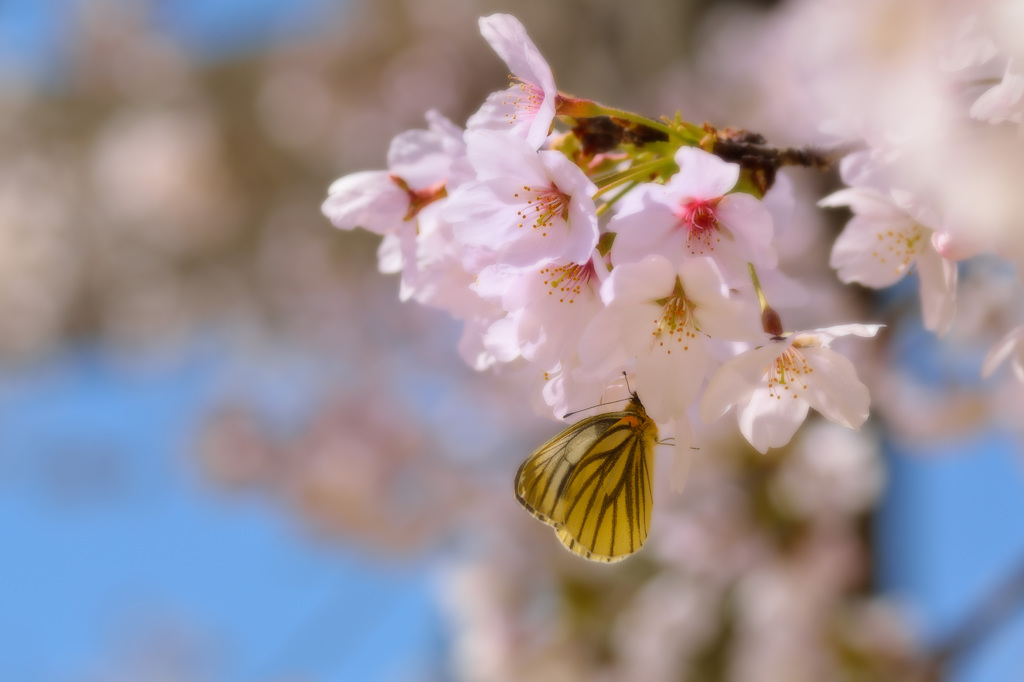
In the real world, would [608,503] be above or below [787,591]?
below

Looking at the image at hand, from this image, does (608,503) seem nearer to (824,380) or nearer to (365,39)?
(824,380)

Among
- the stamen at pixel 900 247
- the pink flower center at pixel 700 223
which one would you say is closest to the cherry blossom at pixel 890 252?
the stamen at pixel 900 247

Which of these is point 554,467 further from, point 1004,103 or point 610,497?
point 1004,103

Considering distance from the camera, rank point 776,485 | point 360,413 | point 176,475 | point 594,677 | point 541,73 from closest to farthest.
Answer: point 541,73
point 776,485
point 594,677
point 360,413
point 176,475

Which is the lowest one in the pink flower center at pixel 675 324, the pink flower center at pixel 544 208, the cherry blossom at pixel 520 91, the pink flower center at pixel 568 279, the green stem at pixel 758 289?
the pink flower center at pixel 675 324

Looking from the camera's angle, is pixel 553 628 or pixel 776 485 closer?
pixel 776 485

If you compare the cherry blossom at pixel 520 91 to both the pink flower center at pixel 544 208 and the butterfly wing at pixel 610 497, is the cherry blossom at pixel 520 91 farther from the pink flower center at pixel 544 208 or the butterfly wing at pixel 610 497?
the butterfly wing at pixel 610 497

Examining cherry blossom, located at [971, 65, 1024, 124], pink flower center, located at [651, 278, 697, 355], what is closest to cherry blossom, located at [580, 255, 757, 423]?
pink flower center, located at [651, 278, 697, 355]

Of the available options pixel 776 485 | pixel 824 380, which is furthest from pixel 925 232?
pixel 776 485

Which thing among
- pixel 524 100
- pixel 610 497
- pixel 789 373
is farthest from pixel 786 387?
pixel 524 100
